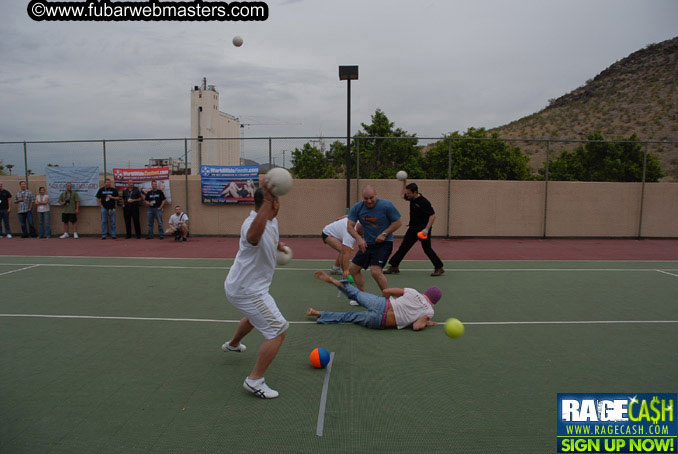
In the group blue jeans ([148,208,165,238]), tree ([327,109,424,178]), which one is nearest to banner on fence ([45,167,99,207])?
blue jeans ([148,208,165,238])

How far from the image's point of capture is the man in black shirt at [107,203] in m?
15.6

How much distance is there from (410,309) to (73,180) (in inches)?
604

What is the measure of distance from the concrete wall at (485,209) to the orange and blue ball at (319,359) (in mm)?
11431

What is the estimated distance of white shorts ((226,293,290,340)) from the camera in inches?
161

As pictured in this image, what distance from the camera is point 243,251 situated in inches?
163

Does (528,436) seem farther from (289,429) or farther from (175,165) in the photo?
(175,165)

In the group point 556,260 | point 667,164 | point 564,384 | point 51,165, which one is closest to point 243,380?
point 564,384

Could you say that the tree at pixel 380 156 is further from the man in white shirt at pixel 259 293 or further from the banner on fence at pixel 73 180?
the man in white shirt at pixel 259 293

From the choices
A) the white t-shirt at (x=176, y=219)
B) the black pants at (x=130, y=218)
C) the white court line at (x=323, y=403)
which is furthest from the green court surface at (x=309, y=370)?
the black pants at (x=130, y=218)

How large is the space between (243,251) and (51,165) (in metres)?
15.9

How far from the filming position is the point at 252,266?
4.09 meters

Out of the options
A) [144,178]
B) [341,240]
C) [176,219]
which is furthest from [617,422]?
[144,178]

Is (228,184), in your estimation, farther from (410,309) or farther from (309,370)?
(309,370)

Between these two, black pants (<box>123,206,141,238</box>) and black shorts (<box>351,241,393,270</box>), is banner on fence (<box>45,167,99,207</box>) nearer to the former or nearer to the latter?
black pants (<box>123,206,141,238</box>)
